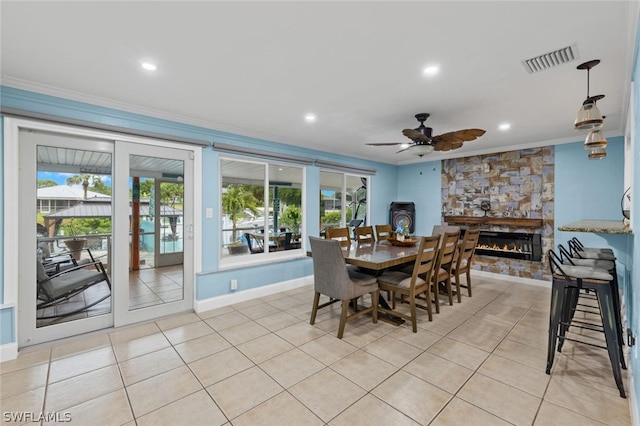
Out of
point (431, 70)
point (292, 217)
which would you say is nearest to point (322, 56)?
point (431, 70)

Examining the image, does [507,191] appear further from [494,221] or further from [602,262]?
[602,262]

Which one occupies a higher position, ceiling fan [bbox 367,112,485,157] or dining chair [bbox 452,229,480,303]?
ceiling fan [bbox 367,112,485,157]

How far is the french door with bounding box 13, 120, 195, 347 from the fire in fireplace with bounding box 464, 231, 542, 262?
5238 mm

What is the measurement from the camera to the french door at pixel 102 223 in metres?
2.63

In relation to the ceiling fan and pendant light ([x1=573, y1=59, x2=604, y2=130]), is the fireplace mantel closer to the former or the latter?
the ceiling fan

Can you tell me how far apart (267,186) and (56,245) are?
2.57 m

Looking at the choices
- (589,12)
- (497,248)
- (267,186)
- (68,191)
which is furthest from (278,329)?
(497,248)

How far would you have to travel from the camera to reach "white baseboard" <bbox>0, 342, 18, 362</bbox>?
2439 mm

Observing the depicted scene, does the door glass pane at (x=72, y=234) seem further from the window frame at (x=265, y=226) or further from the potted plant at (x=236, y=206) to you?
the potted plant at (x=236, y=206)

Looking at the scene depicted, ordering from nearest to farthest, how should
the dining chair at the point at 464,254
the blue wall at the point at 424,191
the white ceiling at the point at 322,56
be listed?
the white ceiling at the point at 322,56
the dining chair at the point at 464,254
the blue wall at the point at 424,191

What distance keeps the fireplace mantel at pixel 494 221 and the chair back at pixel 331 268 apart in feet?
12.4

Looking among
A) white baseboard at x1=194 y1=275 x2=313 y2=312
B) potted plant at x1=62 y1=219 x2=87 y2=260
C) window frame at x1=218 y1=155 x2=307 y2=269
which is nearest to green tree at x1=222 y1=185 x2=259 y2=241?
window frame at x1=218 y1=155 x2=307 y2=269

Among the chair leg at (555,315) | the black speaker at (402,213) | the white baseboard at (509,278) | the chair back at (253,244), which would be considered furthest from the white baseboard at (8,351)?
the white baseboard at (509,278)

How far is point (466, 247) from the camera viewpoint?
411cm
